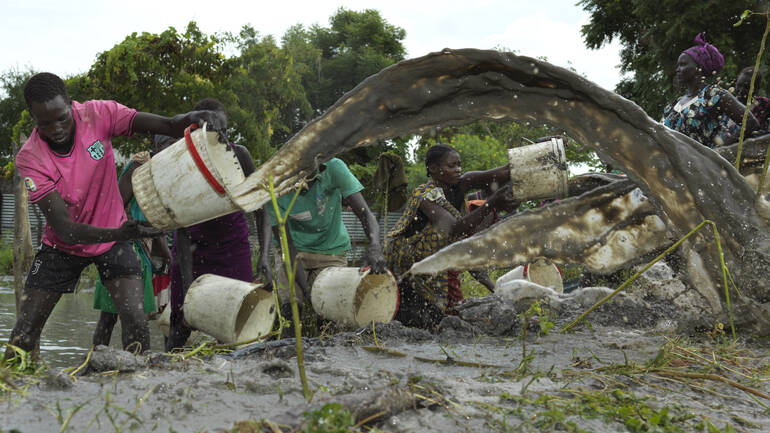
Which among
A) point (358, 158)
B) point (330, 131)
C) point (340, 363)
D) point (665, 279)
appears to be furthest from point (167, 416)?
point (358, 158)

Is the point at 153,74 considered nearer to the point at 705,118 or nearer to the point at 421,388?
the point at 705,118

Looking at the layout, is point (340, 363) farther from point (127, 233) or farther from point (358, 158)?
point (358, 158)

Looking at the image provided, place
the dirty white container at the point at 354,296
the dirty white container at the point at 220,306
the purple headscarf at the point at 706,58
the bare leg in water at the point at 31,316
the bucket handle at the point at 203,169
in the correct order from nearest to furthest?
the bucket handle at the point at 203,169
the bare leg in water at the point at 31,316
the dirty white container at the point at 220,306
the dirty white container at the point at 354,296
the purple headscarf at the point at 706,58

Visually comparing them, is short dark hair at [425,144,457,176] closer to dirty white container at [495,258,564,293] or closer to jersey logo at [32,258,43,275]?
dirty white container at [495,258,564,293]

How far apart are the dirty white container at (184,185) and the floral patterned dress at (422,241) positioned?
2196mm

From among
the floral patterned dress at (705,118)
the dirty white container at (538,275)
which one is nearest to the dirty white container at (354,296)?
→ the dirty white container at (538,275)

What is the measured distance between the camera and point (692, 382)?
257 centimetres

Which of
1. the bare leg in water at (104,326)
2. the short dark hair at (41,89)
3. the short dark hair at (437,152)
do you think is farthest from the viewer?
the short dark hair at (437,152)

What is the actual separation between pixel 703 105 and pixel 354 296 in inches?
125

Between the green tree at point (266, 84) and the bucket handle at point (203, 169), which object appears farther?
the green tree at point (266, 84)

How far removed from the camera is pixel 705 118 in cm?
474

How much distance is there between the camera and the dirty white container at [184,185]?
8.92 ft

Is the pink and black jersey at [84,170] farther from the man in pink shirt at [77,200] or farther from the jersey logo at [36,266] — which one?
the jersey logo at [36,266]

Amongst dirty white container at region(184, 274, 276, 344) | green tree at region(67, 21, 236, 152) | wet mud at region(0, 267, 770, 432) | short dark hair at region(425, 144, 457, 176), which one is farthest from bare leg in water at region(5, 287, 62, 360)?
green tree at region(67, 21, 236, 152)
